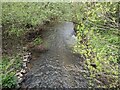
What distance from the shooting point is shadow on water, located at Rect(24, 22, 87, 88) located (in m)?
2.87

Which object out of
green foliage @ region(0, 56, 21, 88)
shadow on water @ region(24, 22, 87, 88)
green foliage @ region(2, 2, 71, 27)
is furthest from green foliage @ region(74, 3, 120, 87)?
green foliage @ region(2, 2, 71, 27)

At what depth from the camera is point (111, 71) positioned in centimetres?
181

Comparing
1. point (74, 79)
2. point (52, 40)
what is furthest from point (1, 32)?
point (74, 79)

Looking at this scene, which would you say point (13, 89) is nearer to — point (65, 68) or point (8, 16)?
point (65, 68)

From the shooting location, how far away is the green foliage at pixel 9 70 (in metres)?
2.72

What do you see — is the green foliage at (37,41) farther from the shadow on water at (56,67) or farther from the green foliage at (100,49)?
the green foliage at (100,49)

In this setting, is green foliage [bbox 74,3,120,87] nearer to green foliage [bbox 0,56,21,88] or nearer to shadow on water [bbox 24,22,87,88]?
shadow on water [bbox 24,22,87,88]

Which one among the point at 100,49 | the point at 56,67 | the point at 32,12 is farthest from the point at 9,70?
the point at 100,49

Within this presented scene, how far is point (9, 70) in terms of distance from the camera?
3.02 metres

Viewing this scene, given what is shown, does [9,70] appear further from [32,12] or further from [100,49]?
[100,49]

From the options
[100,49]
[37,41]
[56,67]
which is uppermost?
[100,49]

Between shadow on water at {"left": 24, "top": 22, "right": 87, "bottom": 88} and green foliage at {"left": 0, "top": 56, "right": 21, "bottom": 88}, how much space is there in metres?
0.18

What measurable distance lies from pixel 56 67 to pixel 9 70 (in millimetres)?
570

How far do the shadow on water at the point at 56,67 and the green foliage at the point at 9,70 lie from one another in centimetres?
18
